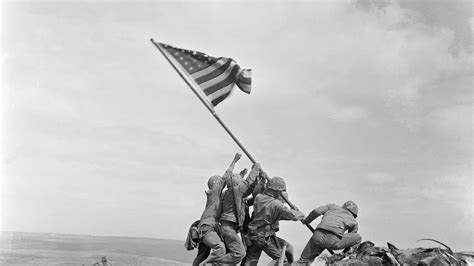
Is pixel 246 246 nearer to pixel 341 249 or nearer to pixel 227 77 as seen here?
pixel 341 249

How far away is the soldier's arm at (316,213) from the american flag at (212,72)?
11.7ft

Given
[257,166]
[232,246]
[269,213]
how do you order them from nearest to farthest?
A: [269,213], [232,246], [257,166]

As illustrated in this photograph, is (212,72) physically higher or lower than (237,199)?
higher

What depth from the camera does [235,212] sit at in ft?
43.2

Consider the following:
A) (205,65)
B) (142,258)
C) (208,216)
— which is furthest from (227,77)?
(142,258)

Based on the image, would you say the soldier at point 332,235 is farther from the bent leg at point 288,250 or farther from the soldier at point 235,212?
the soldier at point 235,212

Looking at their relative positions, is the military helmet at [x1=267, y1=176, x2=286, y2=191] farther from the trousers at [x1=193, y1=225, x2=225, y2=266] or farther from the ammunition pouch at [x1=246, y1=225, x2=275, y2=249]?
the trousers at [x1=193, y1=225, x2=225, y2=266]

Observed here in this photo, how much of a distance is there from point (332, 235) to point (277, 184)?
175 centimetres

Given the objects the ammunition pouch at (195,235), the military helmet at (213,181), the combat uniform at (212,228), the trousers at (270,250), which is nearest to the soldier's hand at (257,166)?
the combat uniform at (212,228)

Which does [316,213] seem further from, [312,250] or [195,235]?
[195,235]

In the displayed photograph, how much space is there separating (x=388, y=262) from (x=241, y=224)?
3.48 meters

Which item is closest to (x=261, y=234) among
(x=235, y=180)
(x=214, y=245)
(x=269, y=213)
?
(x=269, y=213)

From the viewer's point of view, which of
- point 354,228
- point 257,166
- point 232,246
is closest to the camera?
point 232,246

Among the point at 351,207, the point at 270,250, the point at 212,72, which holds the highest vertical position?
the point at 212,72
